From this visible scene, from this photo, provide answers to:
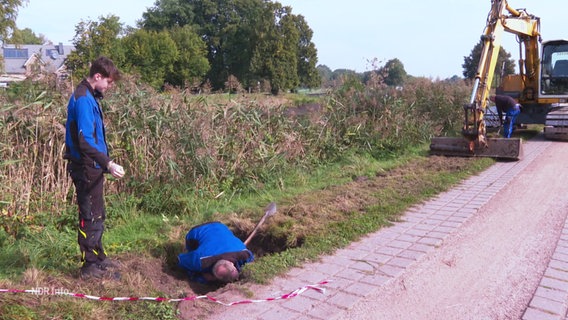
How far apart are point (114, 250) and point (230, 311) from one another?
80.6 inches

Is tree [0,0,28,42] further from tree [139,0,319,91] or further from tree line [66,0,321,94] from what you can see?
tree [139,0,319,91]

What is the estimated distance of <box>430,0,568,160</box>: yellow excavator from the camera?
32.3 feet

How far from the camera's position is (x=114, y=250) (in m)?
4.81

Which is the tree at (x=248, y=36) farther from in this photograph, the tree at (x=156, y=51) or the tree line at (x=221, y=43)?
the tree at (x=156, y=51)

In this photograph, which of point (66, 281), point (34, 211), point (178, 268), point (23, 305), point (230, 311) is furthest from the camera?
point (34, 211)

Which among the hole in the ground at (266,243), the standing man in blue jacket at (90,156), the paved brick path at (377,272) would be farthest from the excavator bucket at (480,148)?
the standing man in blue jacket at (90,156)

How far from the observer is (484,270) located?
13.6 ft

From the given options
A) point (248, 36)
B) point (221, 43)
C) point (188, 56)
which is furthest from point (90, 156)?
point (221, 43)

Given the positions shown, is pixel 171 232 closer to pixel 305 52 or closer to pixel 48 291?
pixel 48 291

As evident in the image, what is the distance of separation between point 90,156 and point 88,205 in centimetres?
46

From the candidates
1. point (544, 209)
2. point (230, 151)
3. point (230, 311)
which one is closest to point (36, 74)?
point (230, 151)

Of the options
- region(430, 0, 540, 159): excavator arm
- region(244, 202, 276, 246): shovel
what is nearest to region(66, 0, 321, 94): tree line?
region(430, 0, 540, 159): excavator arm

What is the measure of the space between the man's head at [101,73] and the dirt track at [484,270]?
272 centimetres

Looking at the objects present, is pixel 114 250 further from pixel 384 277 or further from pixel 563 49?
pixel 563 49
